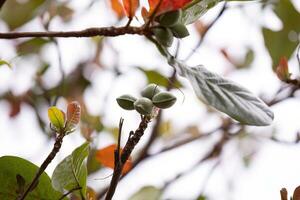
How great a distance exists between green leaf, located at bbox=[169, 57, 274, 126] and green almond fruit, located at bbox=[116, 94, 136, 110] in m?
0.05

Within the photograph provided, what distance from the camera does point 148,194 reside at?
851 mm

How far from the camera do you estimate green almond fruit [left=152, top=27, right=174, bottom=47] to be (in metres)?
0.42

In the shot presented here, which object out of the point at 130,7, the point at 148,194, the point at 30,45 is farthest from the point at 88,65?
the point at 130,7

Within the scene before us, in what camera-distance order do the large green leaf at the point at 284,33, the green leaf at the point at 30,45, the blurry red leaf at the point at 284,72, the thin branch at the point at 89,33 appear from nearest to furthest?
the thin branch at the point at 89,33 → the blurry red leaf at the point at 284,72 → the large green leaf at the point at 284,33 → the green leaf at the point at 30,45

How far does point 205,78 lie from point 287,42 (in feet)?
1.55

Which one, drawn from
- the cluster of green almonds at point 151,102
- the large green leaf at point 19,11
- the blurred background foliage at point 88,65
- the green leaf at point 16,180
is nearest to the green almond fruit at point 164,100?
the cluster of green almonds at point 151,102

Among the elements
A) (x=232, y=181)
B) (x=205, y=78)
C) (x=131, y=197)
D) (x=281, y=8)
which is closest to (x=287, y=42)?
(x=281, y=8)

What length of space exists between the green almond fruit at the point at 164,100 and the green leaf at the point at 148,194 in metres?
0.44

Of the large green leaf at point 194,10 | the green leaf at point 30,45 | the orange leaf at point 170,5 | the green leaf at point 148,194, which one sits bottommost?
the green leaf at point 148,194

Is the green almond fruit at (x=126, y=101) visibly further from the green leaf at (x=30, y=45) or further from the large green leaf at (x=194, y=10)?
the green leaf at (x=30, y=45)

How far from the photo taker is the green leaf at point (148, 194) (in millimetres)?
844

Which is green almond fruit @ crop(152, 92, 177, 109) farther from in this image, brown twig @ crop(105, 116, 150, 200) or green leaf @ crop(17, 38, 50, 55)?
green leaf @ crop(17, 38, 50, 55)

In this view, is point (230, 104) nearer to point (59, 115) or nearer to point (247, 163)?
point (59, 115)

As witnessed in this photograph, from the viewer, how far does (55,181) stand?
476 mm
